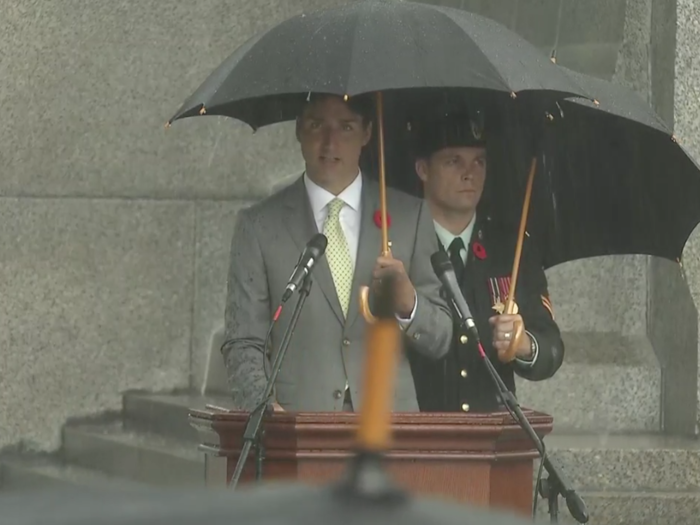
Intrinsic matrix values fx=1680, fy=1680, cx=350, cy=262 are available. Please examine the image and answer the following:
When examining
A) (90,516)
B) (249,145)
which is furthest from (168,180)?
(90,516)

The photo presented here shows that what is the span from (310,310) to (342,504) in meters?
3.82

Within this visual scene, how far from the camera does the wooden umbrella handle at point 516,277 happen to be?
538cm

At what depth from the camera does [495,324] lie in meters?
5.43

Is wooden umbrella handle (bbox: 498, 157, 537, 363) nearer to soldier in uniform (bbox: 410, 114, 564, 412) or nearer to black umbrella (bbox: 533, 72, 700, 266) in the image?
soldier in uniform (bbox: 410, 114, 564, 412)

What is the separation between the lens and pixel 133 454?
862 centimetres

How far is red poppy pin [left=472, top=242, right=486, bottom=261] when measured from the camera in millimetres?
5816

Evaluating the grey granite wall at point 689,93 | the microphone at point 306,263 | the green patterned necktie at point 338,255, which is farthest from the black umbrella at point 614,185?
the grey granite wall at point 689,93

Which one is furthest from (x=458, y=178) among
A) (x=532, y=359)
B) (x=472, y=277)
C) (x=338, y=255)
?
(x=532, y=359)

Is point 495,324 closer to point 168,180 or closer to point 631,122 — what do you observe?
point 631,122

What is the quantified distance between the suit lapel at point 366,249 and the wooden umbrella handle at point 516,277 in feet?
1.61

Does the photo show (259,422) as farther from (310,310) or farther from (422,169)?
(422,169)

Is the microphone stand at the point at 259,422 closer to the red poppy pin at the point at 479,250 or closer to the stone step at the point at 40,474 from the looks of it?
the red poppy pin at the point at 479,250

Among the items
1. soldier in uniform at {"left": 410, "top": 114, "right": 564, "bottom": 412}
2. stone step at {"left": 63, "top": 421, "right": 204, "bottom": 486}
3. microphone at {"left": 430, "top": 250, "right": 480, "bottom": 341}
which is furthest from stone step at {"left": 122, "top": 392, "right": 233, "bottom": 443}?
microphone at {"left": 430, "top": 250, "right": 480, "bottom": 341}

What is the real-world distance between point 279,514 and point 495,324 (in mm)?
3837
